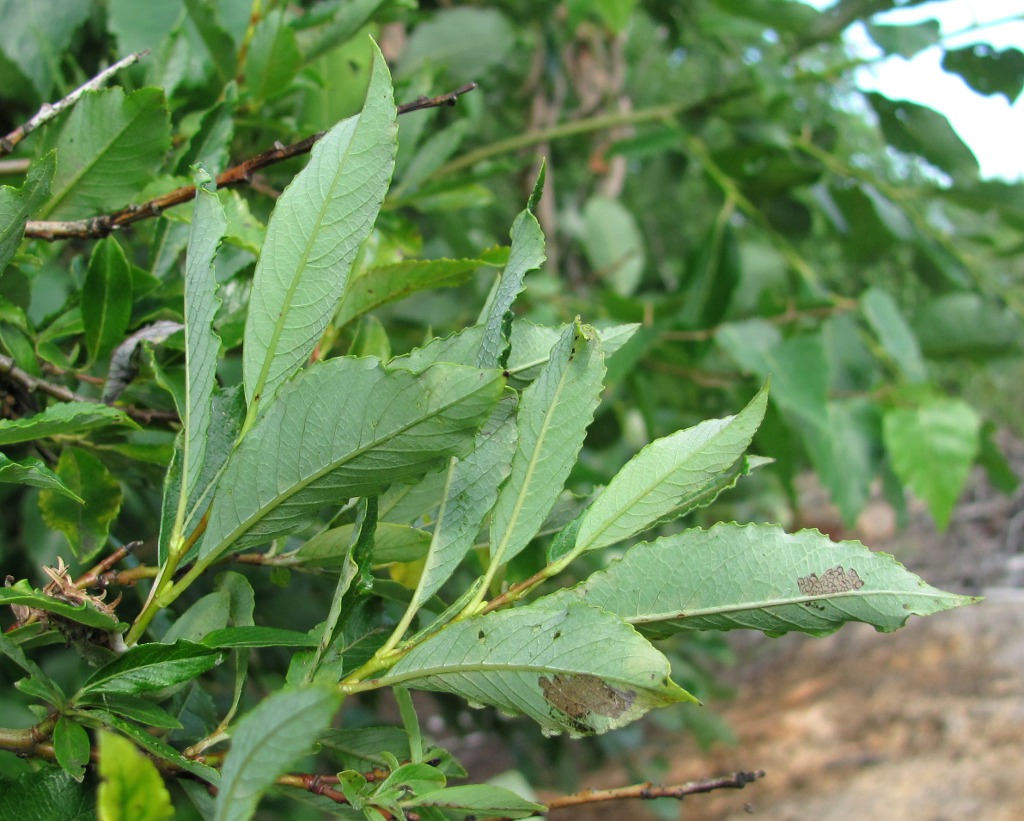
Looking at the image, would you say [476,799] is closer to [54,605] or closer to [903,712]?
[54,605]

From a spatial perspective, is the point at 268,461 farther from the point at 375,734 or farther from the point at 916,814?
the point at 916,814

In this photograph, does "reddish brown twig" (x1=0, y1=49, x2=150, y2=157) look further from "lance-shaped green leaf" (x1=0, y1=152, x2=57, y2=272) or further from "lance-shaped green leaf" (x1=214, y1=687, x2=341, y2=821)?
"lance-shaped green leaf" (x1=214, y1=687, x2=341, y2=821)

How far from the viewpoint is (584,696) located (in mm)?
283

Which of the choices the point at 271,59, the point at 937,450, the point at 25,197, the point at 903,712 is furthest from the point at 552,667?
the point at 903,712

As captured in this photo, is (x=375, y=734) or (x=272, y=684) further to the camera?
(x=272, y=684)

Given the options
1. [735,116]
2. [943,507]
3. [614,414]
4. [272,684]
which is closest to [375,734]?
[272,684]

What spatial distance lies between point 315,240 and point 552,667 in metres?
0.16

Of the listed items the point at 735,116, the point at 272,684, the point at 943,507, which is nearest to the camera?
the point at 272,684

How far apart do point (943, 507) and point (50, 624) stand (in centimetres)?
82

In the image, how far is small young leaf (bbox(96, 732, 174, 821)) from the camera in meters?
0.22

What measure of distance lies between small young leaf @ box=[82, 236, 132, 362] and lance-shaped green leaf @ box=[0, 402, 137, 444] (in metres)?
0.08

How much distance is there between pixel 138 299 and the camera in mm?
427

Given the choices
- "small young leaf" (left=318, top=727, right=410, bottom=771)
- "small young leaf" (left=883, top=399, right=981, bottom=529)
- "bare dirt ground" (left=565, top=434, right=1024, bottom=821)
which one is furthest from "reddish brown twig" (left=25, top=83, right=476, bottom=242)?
"bare dirt ground" (left=565, top=434, right=1024, bottom=821)

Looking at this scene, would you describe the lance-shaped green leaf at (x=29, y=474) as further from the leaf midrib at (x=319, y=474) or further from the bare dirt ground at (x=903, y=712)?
the bare dirt ground at (x=903, y=712)
